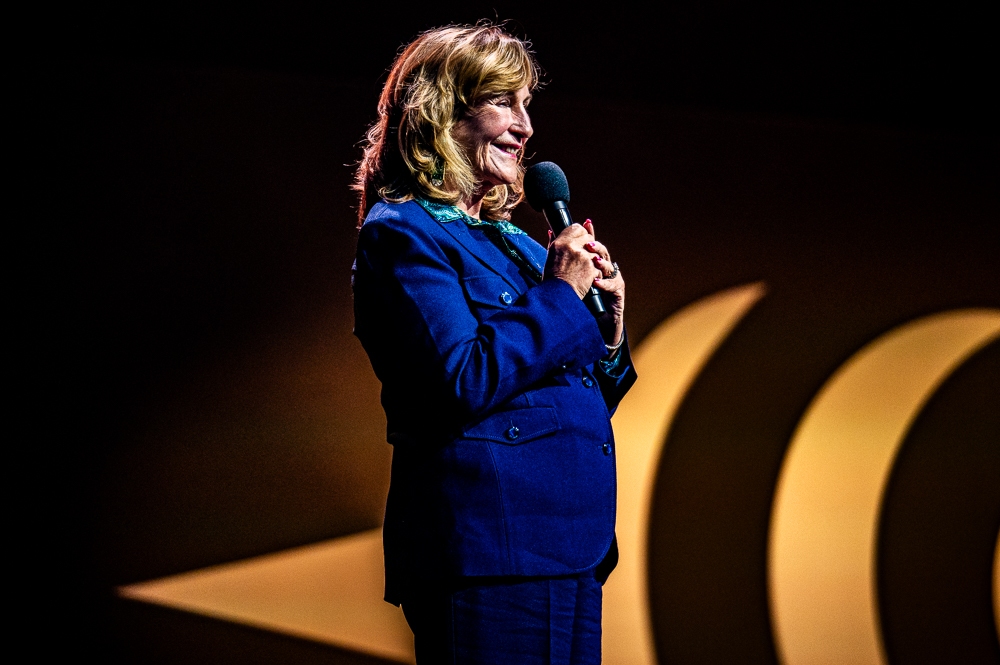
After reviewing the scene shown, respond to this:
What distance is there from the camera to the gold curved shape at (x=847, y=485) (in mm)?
2600

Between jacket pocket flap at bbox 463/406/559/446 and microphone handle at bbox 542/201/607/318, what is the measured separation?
0.56ft

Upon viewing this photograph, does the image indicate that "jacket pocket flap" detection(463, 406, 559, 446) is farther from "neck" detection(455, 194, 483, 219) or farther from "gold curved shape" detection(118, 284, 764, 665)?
"gold curved shape" detection(118, 284, 764, 665)

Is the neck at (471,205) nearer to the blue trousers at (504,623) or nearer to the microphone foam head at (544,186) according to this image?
the microphone foam head at (544,186)

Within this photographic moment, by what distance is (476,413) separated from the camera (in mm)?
1095

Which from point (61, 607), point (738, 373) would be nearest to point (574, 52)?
point (738, 373)

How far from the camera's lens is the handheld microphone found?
1.34m

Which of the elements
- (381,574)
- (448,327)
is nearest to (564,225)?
(448,327)

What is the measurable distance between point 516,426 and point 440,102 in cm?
50

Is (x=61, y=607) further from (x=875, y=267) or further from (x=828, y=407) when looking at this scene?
(x=875, y=267)

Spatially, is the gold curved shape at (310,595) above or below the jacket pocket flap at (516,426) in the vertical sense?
below

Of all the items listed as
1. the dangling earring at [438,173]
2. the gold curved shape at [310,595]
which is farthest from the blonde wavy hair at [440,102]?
the gold curved shape at [310,595]

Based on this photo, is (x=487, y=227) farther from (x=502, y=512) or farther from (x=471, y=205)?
(x=502, y=512)

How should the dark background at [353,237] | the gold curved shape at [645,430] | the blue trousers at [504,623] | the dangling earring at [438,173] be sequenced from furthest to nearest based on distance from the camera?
the gold curved shape at [645,430] < the dark background at [353,237] < the dangling earring at [438,173] < the blue trousers at [504,623]

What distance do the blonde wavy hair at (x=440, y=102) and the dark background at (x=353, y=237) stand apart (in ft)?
3.58
